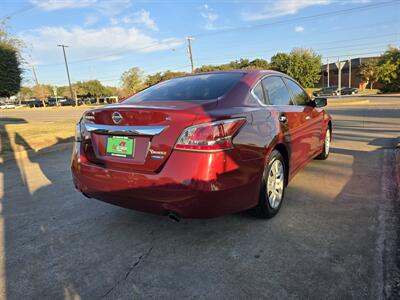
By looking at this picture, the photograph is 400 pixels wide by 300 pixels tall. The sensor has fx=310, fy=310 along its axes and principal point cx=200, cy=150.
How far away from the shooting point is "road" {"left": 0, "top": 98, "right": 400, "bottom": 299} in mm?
2240

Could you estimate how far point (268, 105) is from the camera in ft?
11.1

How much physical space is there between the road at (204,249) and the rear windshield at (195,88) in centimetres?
133

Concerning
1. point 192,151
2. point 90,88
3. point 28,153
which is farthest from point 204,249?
point 90,88

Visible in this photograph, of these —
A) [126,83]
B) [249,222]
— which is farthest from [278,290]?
[126,83]

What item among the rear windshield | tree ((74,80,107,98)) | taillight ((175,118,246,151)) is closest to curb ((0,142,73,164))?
the rear windshield

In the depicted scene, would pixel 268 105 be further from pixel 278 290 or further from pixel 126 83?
pixel 126 83

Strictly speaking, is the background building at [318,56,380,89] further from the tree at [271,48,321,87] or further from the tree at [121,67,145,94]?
the tree at [121,67,145,94]

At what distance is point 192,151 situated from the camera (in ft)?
8.00

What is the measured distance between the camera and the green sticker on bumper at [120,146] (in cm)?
268

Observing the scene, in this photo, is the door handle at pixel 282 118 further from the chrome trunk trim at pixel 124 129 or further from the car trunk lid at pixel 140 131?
the chrome trunk trim at pixel 124 129

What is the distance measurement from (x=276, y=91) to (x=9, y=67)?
13075 millimetres

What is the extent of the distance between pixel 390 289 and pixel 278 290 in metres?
0.75

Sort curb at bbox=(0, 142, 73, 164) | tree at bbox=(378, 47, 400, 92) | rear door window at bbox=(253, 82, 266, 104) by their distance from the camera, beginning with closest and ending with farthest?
rear door window at bbox=(253, 82, 266, 104) → curb at bbox=(0, 142, 73, 164) → tree at bbox=(378, 47, 400, 92)

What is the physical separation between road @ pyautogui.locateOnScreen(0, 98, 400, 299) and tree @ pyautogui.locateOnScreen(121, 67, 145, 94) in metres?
66.2
